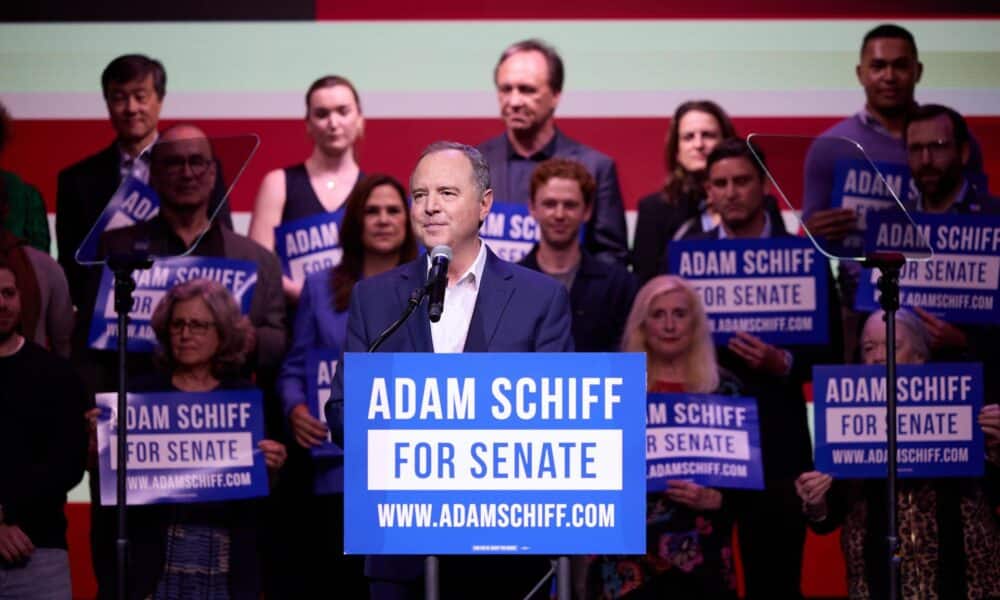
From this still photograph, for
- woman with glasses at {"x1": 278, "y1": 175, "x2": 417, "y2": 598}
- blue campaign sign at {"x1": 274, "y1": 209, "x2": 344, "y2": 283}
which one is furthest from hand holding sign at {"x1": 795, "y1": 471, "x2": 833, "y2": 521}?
blue campaign sign at {"x1": 274, "y1": 209, "x2": 344, "y2": 283}

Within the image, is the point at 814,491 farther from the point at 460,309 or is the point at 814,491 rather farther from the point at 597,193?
the point at 460,309

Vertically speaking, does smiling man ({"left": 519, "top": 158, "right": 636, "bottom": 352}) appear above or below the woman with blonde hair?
above

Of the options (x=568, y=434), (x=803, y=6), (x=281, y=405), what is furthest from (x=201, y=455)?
(x=803, y=6)

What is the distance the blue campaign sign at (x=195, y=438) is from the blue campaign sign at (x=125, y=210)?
579mm

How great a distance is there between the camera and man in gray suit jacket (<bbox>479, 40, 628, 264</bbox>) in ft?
18.2

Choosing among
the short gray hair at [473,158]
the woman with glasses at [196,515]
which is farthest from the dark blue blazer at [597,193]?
the short gray hair at [473,158]

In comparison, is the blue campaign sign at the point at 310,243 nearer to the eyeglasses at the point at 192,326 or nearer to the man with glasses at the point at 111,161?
the man with glasses at the point at 111,161

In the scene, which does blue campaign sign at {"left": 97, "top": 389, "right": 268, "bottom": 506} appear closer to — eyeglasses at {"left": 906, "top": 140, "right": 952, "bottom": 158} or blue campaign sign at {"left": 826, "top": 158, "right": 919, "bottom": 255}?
blue campaign sign at {"left": 826, "top": 158, "right": 919, "bottom": 255}

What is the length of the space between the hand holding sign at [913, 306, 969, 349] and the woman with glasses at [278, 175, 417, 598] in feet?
6.06

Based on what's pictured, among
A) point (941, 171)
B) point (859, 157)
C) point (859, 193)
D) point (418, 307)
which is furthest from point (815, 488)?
point (418, 307)

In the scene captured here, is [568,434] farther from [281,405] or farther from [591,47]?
[591,47]

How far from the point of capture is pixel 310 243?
17.7ft

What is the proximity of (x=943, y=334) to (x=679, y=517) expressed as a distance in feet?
4.05

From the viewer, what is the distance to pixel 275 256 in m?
5.31
